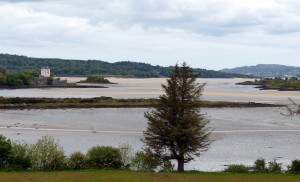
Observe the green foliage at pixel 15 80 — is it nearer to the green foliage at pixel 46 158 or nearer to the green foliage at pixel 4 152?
the green foliage at pixel 4 152

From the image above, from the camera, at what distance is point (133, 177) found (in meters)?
23.7

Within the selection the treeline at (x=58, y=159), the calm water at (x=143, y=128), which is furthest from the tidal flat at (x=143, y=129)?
the treeline at (x=58, y=159)

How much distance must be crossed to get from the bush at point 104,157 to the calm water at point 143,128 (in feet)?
17.9

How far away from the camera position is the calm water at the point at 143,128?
35875mm

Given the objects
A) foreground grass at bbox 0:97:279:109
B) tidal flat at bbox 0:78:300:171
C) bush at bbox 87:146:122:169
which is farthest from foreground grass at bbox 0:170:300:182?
foreground grass at bbox 0:97:279:109

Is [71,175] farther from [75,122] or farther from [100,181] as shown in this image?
[75,122]

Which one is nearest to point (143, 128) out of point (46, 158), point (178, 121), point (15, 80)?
point (178, 121)

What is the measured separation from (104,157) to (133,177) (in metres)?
5.09

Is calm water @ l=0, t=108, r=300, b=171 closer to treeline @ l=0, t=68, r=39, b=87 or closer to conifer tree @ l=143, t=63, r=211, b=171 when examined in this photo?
conifer tree @ l=143, t=63, r=211, b=171

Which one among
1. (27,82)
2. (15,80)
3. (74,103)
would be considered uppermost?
(15,80)

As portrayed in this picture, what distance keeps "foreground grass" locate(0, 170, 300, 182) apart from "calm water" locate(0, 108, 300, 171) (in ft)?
16.7

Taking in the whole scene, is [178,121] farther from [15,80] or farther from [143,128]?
[15,80]

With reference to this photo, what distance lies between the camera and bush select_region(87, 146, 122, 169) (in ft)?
93.2

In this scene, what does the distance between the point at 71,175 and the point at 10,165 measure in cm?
522
